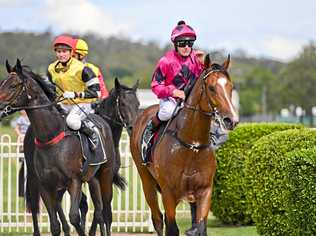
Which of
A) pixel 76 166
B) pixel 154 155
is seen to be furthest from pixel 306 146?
pixel 76 166

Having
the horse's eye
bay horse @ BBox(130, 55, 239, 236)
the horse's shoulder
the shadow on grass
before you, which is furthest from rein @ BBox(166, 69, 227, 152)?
the shadow on grass

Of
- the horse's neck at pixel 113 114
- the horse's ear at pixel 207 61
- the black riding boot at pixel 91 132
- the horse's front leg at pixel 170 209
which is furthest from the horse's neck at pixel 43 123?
the horse's ear at pixel 207 61

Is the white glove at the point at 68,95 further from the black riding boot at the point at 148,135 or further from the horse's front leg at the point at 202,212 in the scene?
the horse's front leg at the point at 202,212

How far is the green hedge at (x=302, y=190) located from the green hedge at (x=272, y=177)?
0.40 m

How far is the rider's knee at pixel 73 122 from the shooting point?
9977 millimetres

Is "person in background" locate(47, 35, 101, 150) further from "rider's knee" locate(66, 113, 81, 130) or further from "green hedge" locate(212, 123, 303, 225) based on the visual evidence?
"green hedge" locate(212, 123, 303, 225)

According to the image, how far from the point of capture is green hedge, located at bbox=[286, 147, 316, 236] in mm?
8344

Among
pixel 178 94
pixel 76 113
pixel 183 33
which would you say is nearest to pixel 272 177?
pixel 178 94

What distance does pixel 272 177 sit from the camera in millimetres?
9641

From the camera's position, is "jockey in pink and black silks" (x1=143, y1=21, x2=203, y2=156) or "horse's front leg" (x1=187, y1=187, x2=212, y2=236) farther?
"jockey in pink and black silks" (x1=143, y1=21, x2=203, y2=156)

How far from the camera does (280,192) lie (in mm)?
9422

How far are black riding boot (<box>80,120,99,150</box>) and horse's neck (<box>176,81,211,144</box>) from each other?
2.24 meters

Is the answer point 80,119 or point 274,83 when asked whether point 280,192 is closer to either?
point 80,119

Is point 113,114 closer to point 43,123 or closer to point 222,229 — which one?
point 43,123
